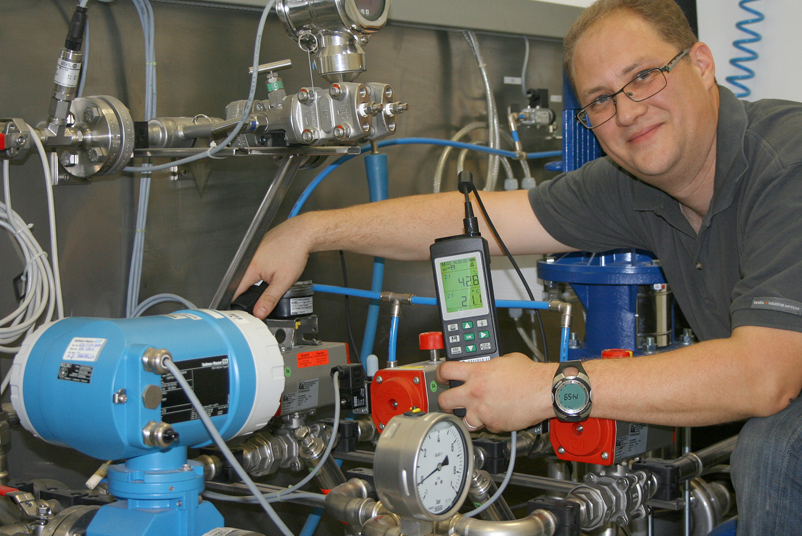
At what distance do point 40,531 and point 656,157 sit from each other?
1.04m

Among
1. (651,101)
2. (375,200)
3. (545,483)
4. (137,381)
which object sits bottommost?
(545,483)

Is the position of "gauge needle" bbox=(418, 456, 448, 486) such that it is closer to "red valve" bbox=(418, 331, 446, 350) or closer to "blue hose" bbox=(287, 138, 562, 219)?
"red valve" bbox=(418, 331, 446, 350)

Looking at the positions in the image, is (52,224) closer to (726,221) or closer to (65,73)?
(65,73)

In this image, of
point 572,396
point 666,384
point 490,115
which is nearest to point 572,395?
point 572,396

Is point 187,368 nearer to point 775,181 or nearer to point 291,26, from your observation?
point 291,26

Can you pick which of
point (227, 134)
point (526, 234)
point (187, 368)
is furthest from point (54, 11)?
point (526, 234)

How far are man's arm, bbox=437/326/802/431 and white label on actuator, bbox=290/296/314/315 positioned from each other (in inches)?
13.3

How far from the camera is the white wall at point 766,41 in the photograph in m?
2.16

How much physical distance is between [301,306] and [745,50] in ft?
5.50

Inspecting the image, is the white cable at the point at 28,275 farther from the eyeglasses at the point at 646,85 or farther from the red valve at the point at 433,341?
the eyeglasses at the point at 646,85

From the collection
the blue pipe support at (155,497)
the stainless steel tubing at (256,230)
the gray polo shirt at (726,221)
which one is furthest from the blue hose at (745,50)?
the blue pipe support at (155,497)

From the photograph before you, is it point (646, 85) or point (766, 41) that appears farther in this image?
point (766, 41)

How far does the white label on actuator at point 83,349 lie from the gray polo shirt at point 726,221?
80 centimetres

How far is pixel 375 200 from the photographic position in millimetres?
1646
